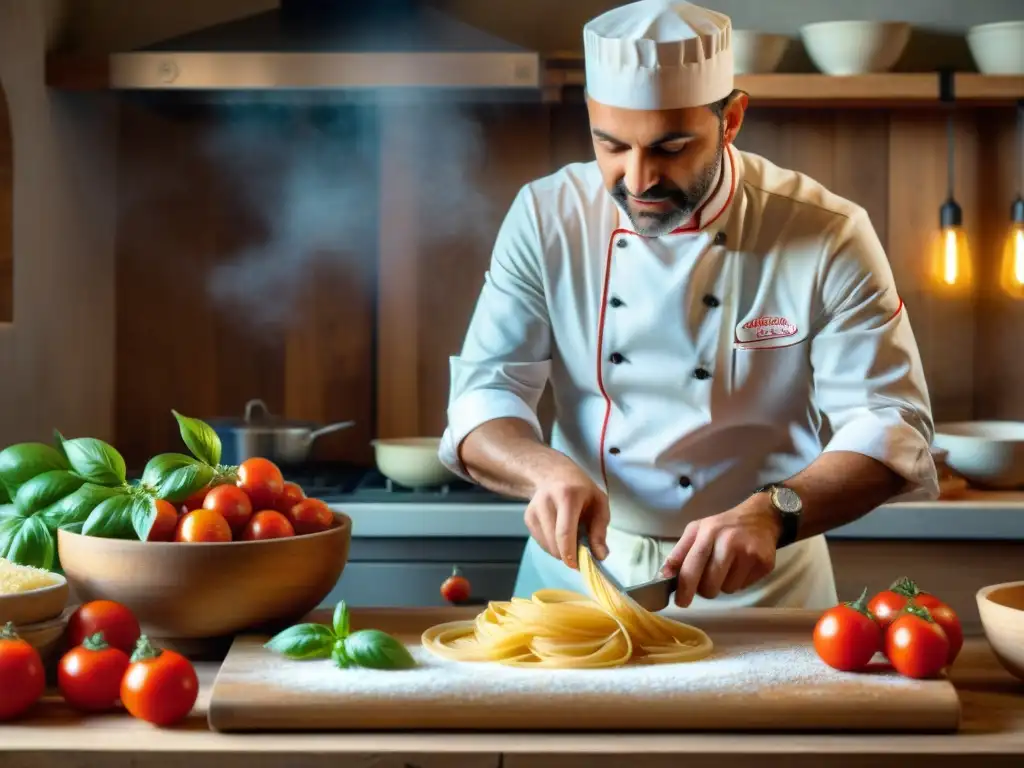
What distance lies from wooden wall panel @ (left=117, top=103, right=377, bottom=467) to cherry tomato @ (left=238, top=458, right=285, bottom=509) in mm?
1924

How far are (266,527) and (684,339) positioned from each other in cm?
78

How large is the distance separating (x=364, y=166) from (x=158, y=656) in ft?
7.68

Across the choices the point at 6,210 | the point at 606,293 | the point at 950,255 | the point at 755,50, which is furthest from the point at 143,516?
the point at 950,255

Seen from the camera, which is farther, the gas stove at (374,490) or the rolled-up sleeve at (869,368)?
the gas stove at (374,490)

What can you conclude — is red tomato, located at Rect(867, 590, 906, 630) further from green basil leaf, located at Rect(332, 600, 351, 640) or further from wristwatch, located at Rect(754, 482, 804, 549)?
green basil leaf, located at Rect(332, 600, 351, 640)

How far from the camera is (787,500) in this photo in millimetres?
1593

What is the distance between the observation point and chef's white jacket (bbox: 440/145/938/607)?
73.3 inches

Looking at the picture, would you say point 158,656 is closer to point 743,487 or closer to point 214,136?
point 743,487

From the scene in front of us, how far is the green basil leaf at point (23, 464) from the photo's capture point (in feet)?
4.99

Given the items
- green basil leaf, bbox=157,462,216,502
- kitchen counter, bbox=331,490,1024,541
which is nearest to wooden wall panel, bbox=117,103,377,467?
kitchen counter, bbox=331,490,1024,541

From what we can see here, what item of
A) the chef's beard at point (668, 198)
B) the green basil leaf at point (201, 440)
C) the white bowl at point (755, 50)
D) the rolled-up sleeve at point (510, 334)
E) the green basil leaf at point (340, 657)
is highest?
the white bowl at point (755, 50)

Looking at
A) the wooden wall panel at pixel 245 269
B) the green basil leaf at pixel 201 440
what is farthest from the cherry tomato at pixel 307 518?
the wooden wall panel at pixel 245 269

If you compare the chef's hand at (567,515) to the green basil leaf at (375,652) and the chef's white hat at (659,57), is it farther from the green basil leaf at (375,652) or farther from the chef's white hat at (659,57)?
the chef's white hat at (659,57)

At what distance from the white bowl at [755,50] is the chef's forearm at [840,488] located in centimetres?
160
